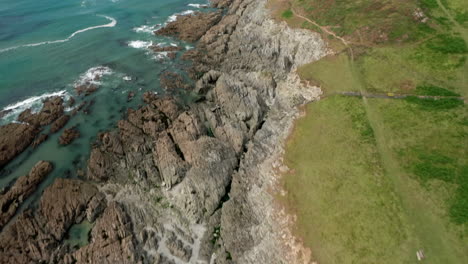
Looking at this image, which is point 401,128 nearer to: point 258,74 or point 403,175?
point 403,175

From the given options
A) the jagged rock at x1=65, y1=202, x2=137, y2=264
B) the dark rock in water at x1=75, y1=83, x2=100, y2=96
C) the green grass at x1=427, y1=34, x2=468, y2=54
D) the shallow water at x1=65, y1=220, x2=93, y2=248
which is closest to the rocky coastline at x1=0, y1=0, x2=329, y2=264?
the jagged rock at x1=65, y1=202, x2=137, y2=264

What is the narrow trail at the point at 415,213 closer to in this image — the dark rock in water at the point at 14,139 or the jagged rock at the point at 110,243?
the jagged rock at the point at 110,243

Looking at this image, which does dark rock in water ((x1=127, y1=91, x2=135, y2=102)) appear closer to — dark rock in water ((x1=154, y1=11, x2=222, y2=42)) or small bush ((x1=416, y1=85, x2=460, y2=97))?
dark rock in water ((x1=154, y1=11, x2=222, y2=42))

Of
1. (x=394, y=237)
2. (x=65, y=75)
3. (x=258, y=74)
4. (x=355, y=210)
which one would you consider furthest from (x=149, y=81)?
(x=394, y=237)

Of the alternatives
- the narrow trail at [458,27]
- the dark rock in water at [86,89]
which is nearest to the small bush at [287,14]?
the narrow trail at [458,27]

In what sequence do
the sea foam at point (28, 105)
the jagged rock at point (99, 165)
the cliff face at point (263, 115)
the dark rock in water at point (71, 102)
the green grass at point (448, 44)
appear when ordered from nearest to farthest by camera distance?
the cliff face at point (263, 115) < the jagged rock at point (99, 165) < the green grass at point (448, 44) < the sea foam at point (28, 105) < the dark rock in water at point (71, 102)
